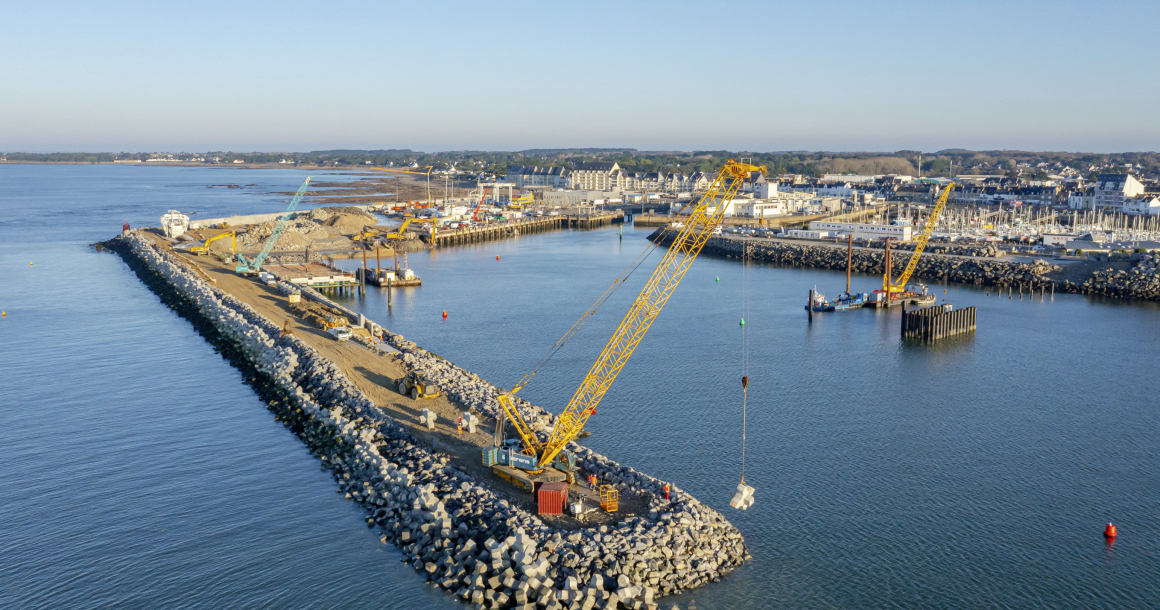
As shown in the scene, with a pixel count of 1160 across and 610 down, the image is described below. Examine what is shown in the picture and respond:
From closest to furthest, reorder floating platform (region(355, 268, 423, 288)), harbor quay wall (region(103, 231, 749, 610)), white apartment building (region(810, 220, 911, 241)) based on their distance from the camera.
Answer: harbor quay wall (region(103, 231, 749, 610)) < floating platform (region(355, 268, 423, 288)) < white apartment building (region(810, 220, 911, 241))

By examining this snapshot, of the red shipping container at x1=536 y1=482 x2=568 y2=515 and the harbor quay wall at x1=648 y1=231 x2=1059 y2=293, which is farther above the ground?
the harbor quay wall at x1=648 y1=231 x2=1059 y2=293

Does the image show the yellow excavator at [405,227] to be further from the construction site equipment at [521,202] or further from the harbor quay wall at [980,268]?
the harbor quay wall at [980,268]

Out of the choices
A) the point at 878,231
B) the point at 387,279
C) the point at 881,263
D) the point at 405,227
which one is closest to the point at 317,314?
the point at 387,279

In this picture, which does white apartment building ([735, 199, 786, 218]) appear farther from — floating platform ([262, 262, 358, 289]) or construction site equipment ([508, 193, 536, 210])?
floating platform ([262, 262, 358, 289])

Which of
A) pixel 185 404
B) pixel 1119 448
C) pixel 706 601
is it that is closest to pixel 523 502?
pixel 706 601

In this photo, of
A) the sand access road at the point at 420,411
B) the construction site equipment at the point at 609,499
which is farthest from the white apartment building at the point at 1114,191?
A: the construction site equipment at the point at 609,499

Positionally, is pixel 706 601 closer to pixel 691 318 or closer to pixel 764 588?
pixel 764 588

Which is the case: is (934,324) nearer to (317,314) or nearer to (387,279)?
(317,314)

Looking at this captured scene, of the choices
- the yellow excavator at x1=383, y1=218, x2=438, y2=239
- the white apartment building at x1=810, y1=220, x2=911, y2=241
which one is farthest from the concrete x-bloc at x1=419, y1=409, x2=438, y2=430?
the white apartment building at x1=810, y1=220, x2=911, y2=241
